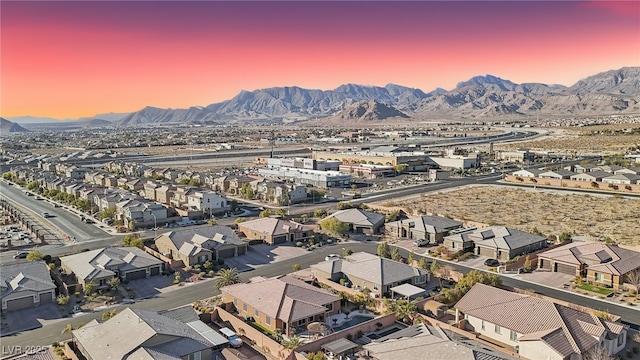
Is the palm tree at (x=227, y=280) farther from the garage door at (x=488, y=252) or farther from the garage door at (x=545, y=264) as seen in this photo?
A: the garage door at (x=545, y=264)

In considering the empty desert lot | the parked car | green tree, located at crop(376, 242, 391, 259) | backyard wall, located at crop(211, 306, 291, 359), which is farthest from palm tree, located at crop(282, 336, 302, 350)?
the empty desert lot

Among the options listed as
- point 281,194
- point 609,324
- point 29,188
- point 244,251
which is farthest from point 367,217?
point 29,188

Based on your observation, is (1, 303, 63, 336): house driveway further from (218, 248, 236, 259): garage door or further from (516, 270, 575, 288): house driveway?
(516, 270, 575, 288): house driveway

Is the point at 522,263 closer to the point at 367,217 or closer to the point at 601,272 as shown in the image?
the point at 601,272

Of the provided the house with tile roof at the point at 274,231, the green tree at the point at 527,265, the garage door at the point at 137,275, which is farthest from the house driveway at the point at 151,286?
the green tree at the point at 527,265

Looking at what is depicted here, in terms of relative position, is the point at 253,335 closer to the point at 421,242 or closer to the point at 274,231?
the point at 274,231
